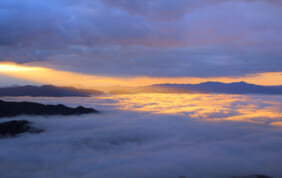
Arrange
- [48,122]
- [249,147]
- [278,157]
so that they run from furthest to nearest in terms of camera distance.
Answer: [48,122] < [249,147] < [278,157]

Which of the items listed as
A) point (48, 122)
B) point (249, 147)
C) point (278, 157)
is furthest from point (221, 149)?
point (48, 122)

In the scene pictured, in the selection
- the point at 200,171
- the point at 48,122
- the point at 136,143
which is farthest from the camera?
the point at 48,122

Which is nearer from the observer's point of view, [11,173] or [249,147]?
Answer: [11,173]

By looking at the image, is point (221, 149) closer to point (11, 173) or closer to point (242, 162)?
point (242, 162)

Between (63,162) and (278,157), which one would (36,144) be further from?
(278,157)

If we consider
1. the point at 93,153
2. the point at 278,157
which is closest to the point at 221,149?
the point at 278,157

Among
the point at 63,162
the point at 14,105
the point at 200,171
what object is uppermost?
the point at 14,105

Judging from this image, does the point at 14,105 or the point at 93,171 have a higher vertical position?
the point at 14,105
